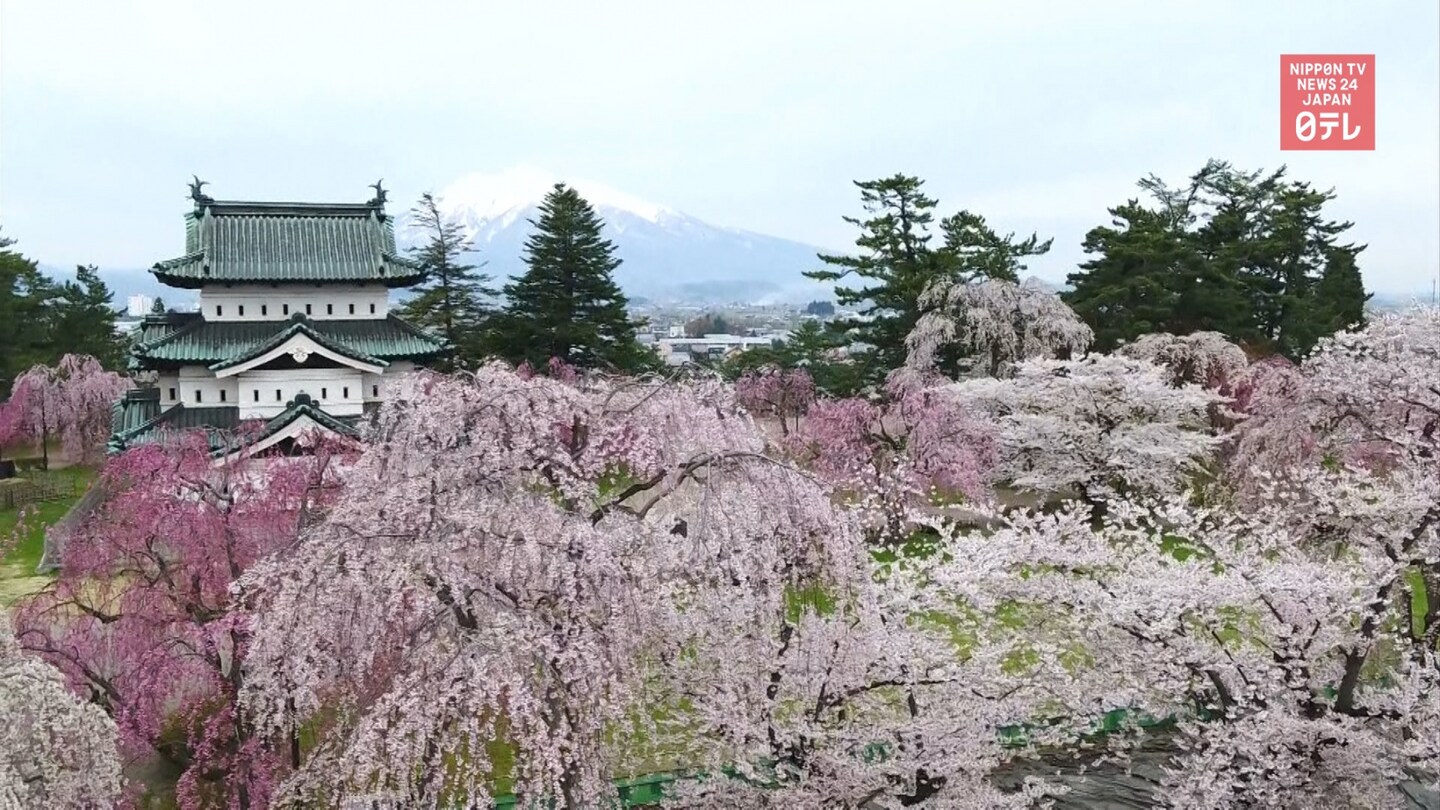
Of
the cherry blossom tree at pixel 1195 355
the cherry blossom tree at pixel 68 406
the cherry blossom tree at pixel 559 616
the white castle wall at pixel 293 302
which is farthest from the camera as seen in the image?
the cherry blossom tree at pixel 68 406

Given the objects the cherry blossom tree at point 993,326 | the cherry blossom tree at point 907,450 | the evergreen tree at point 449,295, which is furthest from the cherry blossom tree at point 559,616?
the evergreen tree at point 449,295

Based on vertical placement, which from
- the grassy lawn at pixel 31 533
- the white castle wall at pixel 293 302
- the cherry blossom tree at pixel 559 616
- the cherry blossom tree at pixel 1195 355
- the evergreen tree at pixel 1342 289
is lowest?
the grassy lawn at pixel 31 533

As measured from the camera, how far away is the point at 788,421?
2673cm

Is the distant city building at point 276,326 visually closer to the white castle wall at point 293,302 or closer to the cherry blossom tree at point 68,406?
the white castle wall at point 293,302

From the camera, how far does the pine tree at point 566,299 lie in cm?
2608

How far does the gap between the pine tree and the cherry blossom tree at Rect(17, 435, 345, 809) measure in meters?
15.5

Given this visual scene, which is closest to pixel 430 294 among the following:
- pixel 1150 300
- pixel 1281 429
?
pixel 1150 300

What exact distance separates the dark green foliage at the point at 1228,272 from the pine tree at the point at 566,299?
13208 millimetres

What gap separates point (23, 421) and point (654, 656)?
84.1ft

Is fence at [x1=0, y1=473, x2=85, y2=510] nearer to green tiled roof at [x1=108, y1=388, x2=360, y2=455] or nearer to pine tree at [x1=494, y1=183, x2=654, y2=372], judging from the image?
green tiled roof at [x1=108, y1=388, x2=360, y2=455]

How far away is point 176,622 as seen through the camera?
804 centimetres

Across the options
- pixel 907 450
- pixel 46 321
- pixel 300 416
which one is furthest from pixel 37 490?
pixel 907 450

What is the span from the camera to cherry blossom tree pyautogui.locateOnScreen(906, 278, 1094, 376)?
21641 millimetres

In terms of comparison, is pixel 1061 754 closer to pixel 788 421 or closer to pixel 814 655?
pixel 814 655
